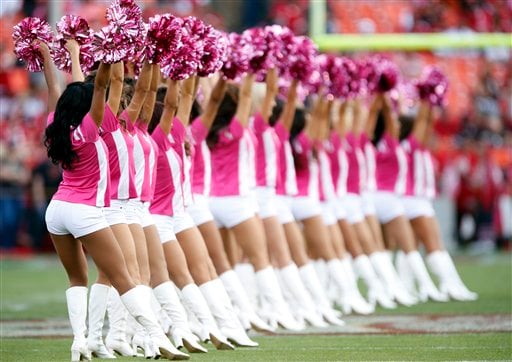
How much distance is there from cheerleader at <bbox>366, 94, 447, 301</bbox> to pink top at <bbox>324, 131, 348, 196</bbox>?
2.12 feet

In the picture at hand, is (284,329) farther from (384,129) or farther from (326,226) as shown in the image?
(384,129)

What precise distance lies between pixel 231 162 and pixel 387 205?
3612mm

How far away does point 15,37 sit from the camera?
7.41 meters

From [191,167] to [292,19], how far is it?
8.62 m

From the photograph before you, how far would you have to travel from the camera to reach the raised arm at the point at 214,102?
8.71 metres

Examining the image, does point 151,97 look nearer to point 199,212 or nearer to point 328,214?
point 199,212

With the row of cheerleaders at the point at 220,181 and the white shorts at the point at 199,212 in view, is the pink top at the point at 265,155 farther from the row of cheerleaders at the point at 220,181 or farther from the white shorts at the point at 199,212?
the white shorts at the point at 199,212

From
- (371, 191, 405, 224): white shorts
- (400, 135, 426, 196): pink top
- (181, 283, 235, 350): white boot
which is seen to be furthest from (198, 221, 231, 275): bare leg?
(400, 135, 426, 196): pink top

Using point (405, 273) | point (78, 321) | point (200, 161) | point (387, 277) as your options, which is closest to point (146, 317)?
point (78, 321)

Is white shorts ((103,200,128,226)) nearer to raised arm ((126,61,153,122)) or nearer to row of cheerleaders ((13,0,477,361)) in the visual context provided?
row of cheerleaders ((13,0,477,361))

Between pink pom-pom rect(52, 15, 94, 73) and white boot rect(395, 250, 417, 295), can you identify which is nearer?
pink pom-pom rect(52, 15, 94, 73)

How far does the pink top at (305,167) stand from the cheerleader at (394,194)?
1571 mm

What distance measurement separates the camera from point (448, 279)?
12570 mm

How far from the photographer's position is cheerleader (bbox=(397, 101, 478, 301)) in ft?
41.7
